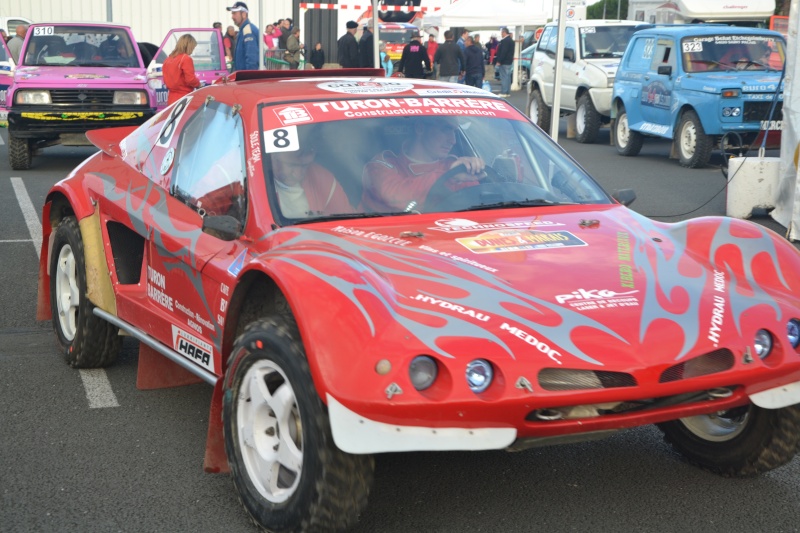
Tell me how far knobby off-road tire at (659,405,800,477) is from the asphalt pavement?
69 mm

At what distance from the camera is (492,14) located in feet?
99.0

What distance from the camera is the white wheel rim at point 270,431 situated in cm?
369

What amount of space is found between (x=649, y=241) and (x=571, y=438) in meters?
1.14

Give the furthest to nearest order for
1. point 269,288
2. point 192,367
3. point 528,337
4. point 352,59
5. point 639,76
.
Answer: point 352,59 < point 639,76 < point 192,367 < point 269,288 < point 528,337

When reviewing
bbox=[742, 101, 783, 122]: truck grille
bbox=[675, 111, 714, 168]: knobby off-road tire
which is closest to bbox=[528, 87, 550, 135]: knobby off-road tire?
bbox=[675, 111, 714, 168]: knobby off-road tire

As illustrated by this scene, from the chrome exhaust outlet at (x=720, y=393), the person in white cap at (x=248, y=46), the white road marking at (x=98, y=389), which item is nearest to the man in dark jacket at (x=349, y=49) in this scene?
the person in white cap at (x=248, y=46)

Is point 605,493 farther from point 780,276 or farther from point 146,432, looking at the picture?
point 146,432

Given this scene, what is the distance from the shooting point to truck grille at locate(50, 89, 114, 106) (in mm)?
15008

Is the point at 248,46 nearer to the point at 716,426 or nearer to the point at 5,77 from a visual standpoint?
the point at 5,77

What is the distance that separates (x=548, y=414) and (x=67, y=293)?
11.0 ft

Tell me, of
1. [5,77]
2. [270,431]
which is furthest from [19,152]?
[270,431]

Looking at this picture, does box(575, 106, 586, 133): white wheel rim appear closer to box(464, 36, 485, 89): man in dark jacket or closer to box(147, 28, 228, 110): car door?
box(464, 36, 485, 89): man in dark jacket

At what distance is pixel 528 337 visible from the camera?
350 centimetres

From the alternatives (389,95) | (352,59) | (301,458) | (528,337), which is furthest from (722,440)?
(352,59)
